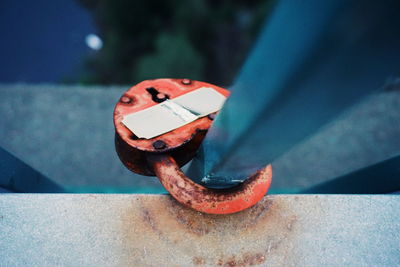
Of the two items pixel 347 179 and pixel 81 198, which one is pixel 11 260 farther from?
pixel 347 179

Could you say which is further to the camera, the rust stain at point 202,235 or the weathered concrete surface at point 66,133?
the weathered concrete surface at point 66,133

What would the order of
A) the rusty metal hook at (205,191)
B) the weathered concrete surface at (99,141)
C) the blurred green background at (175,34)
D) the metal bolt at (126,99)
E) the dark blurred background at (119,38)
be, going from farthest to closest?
the dark blurred background at (119,38), the blurred green background at (175,34), the weathered concrete surface at (99,141), the metal bolt at (126,99), the rusty metal hook at (205,191)

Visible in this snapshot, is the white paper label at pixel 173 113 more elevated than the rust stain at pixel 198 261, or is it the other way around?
the white paper label at pixel 173 113

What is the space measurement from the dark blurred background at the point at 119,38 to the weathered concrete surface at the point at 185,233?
3.93 m

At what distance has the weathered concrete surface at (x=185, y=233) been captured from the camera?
2.41 feet

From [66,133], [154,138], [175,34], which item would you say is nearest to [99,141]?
[66,133]

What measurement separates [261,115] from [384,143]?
1.91m

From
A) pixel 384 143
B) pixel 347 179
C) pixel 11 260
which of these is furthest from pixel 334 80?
pixel 384 143

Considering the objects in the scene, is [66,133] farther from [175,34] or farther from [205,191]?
[175,34]

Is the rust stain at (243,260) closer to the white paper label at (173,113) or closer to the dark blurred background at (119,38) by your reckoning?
the white paper label at (173,113)

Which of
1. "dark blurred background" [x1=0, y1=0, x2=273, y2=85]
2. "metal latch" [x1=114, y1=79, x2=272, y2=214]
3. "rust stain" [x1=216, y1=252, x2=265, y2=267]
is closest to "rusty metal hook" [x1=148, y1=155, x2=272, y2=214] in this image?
"metal latch" [x1=114, y1=79, x2=272, y2=214]

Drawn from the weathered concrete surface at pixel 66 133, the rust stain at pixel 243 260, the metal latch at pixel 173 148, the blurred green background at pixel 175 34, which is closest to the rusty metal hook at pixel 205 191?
the metal latch at pixel 173 148

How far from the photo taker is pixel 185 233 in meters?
0.76

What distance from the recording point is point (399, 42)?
0.95ft
